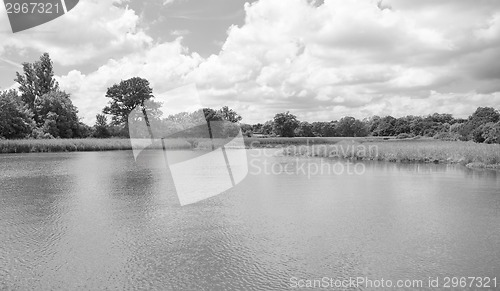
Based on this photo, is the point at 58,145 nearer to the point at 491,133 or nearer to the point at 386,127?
the point at 491,133

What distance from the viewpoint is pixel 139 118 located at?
7962 centimetres

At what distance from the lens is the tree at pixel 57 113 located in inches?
2295

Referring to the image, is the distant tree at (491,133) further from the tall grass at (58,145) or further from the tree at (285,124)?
the tree at (285,124)

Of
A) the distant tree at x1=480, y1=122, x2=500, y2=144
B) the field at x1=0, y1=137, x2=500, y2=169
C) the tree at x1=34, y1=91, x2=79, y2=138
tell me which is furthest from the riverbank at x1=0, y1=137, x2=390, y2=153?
the distant tree at x1=480, y1=122, x2=500, y2=144

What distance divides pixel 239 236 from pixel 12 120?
51485 mm

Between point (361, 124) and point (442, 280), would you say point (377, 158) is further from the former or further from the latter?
point (361, 124)

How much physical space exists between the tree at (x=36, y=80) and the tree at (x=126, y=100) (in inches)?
476

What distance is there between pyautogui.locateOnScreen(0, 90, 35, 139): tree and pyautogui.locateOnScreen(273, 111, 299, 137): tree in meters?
76.2

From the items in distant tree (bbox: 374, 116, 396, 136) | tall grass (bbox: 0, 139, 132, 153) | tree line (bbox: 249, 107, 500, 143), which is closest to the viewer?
tall grass (bbox: 0, 139, 132, 153)

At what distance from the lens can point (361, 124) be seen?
124 meters

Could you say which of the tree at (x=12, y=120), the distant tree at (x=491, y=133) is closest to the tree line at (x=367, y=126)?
the distant tree at (x=491, y=133)

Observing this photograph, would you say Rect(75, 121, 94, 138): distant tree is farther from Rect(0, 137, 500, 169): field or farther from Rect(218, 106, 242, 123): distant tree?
Rect(218, 106, 242, 123): distant tree

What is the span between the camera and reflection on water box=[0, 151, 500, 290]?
6.30 meters

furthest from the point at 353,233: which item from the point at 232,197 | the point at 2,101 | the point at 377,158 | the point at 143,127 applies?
the point at 143,127
